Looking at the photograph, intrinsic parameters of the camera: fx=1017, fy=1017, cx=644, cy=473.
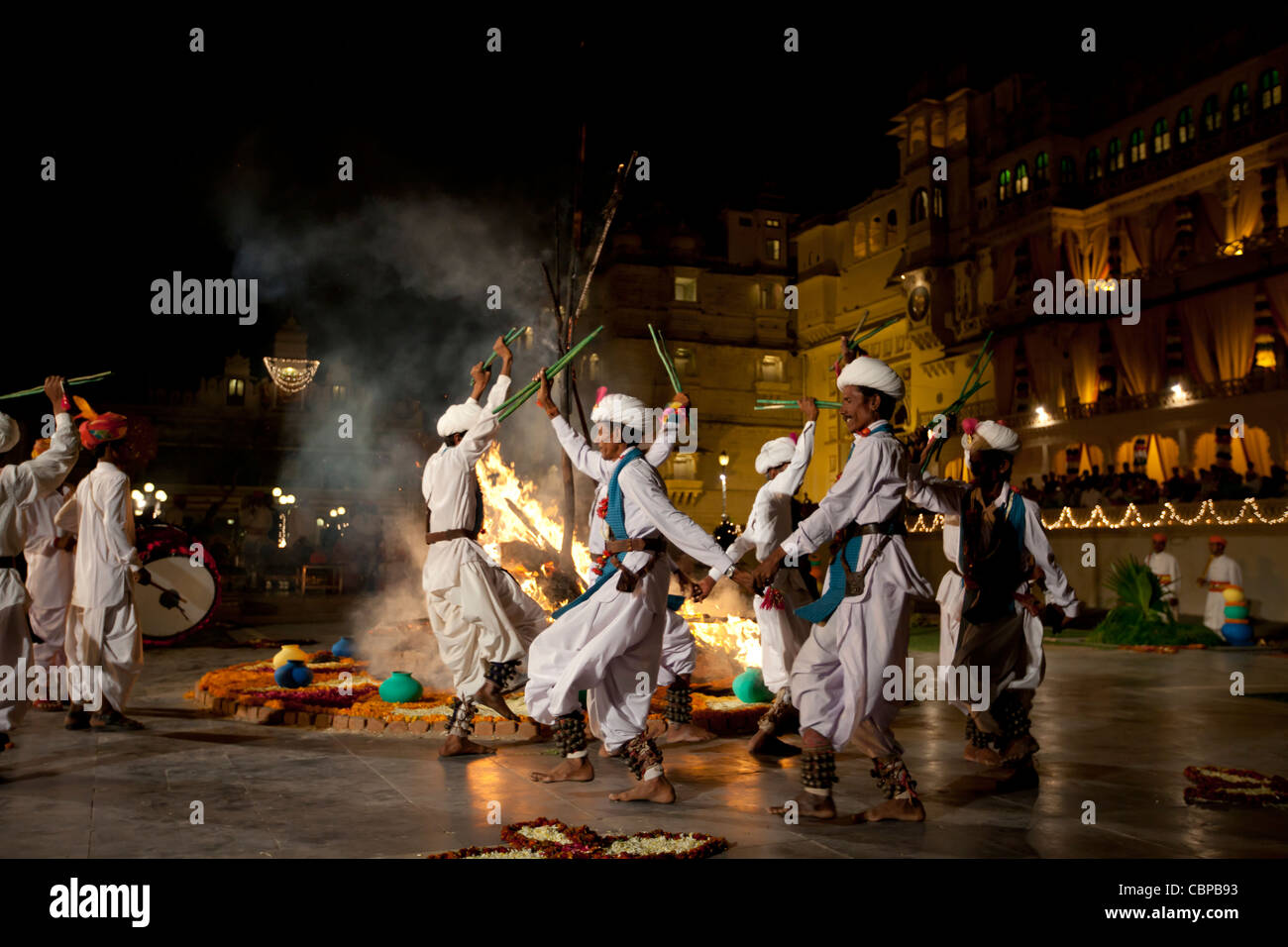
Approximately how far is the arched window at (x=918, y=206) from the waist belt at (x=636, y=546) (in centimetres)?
3798

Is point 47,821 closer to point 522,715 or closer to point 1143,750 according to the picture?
point 522,715

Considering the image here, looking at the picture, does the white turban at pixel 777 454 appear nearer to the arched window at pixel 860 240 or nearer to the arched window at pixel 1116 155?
the arched window at pixel 1116 155

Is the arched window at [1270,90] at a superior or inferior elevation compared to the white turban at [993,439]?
superior

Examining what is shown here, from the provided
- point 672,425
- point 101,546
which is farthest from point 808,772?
point 101,546

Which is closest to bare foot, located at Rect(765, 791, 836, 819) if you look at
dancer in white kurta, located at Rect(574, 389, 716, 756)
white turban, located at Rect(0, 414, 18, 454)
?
dancer in white kurta, located at Rect(574, 389, 716, 756)

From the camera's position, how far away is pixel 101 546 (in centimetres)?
728

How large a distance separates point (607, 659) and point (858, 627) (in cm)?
133

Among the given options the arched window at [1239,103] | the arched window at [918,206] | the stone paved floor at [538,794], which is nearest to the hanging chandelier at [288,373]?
the stone paved floor at [538,794]

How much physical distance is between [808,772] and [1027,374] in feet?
105

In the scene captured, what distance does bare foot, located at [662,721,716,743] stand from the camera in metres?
7.23

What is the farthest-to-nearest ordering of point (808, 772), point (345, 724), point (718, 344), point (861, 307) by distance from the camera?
point (718, 344), point (861, 307), point (345, 724), point (808, 772)

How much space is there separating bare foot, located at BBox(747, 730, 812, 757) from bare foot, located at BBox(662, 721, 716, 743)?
22.7 inches

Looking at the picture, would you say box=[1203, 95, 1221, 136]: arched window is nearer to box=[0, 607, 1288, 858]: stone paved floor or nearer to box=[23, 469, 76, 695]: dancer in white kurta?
box=[0, 607, 1288, 858]: stone paved floor

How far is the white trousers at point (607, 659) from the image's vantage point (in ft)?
17.7
